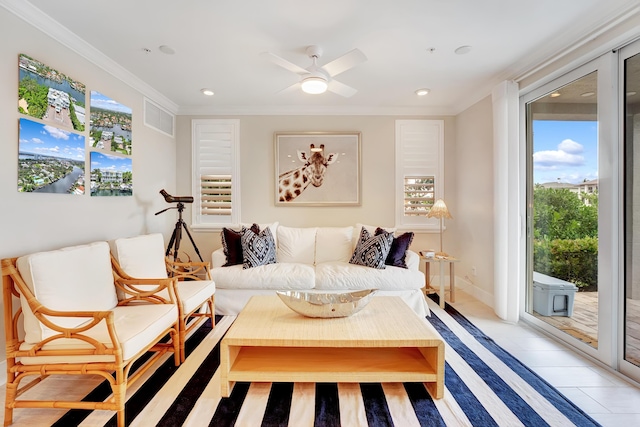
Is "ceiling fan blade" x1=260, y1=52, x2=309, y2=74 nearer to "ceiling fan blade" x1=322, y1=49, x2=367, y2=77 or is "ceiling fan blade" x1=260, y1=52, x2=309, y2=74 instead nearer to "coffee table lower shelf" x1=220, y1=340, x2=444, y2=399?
"ceiling fan blade" x1=322, y1=49, x2=367, y2=77

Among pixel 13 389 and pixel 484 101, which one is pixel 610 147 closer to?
pixel 484 101

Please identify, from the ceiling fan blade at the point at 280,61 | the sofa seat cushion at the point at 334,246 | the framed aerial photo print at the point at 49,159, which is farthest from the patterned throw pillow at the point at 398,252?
the framed aerial photo print at the point at 49,159

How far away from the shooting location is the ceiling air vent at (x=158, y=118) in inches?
138

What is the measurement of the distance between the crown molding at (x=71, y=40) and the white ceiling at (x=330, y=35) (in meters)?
0.01

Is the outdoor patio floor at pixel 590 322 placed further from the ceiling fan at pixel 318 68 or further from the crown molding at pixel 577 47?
the ceiling fan at pixel 318 68

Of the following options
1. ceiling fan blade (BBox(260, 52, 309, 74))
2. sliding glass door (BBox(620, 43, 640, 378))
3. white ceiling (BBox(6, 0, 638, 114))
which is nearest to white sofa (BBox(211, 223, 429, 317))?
sliding glass door (BBox(620, 43, 640, 378))

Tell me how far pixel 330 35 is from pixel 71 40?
212cm

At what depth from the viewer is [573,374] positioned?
207 centimetres

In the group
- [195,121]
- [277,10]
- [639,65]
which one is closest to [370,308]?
[277,10]

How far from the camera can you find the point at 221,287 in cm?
314

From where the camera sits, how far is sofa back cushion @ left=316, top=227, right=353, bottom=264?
371cm

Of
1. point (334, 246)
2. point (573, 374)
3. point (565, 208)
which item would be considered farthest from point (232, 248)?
point (565, 208)

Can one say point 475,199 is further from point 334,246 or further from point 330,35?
point 330,35

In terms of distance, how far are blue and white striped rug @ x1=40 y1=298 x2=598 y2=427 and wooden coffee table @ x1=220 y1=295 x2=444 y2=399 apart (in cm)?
14
